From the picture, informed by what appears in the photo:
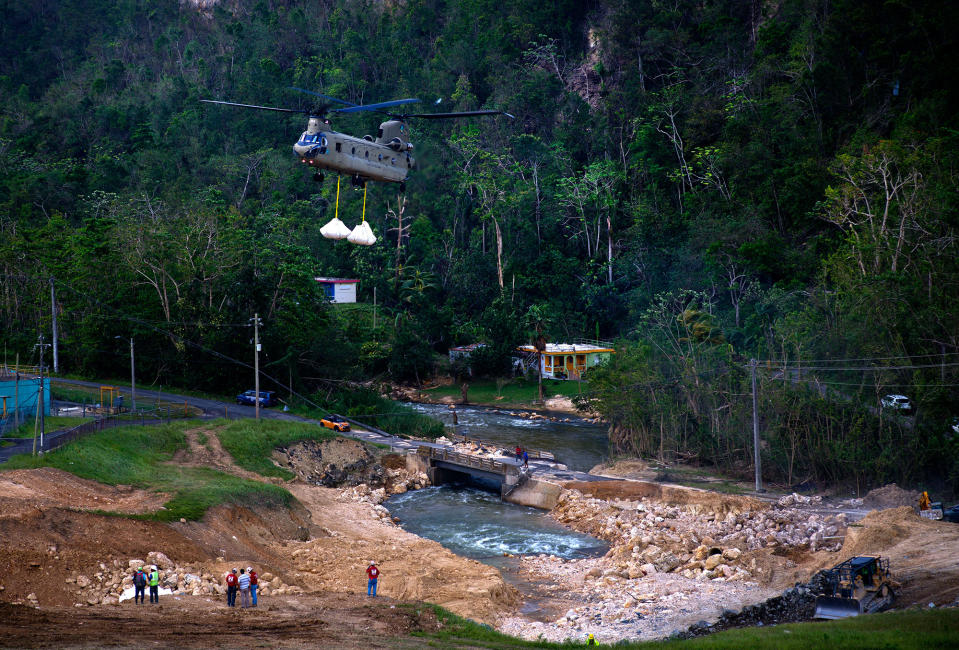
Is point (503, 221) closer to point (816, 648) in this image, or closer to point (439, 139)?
point (439, 139)

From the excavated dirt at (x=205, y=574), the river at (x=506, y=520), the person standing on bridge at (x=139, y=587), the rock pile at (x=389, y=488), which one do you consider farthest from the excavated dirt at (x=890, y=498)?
the person standing on bridge at (x=139, y=587)

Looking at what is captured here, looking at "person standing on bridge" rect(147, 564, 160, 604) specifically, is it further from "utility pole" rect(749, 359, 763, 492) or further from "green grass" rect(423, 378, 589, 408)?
"green grass" rect(423, 378, 589, 408)

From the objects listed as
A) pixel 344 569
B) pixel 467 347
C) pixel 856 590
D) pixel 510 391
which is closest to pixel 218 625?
pixel 344 569

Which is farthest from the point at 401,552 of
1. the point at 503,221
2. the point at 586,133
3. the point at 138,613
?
the point at 586,133

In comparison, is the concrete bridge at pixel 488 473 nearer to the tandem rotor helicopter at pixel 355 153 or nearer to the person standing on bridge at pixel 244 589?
the person standing on bridge at pixel 244 589

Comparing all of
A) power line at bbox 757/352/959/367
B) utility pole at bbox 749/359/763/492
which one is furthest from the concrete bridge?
power line at bbox 757/352/959/367

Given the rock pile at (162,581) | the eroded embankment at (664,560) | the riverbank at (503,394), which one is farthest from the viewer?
the riverbank at (503,394)
